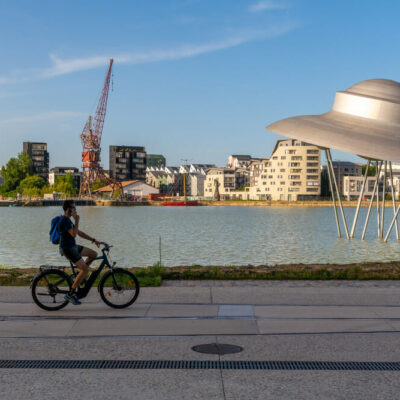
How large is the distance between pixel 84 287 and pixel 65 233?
1.08 meters

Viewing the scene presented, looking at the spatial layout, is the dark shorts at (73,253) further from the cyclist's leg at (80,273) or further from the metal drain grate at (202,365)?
the metal drain grate at (202,365)

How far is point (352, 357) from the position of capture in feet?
26.3

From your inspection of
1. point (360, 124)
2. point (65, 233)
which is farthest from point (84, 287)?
point (360, 124)

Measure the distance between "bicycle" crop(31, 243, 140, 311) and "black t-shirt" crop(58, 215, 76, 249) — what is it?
492 mm

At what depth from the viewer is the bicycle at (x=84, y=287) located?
11.4m

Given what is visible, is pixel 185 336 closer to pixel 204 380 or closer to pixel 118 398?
pixel 204 380

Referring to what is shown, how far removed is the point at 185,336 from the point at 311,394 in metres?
3.14

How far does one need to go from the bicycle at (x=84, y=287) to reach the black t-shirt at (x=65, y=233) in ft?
1.61

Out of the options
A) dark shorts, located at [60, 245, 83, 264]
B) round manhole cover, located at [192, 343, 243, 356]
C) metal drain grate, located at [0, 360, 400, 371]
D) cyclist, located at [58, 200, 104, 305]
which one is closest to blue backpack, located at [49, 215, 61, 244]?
cyclist, located at [58, 200, 104, 305]

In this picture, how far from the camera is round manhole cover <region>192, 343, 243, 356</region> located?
27.2 feet

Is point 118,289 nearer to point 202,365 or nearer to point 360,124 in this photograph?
point 202,365

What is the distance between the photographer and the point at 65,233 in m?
11.3

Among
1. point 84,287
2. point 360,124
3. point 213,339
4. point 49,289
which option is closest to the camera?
point 213,339

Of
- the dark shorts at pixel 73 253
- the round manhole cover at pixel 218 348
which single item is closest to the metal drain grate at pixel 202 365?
the round manhole cover at pixel 218 348
